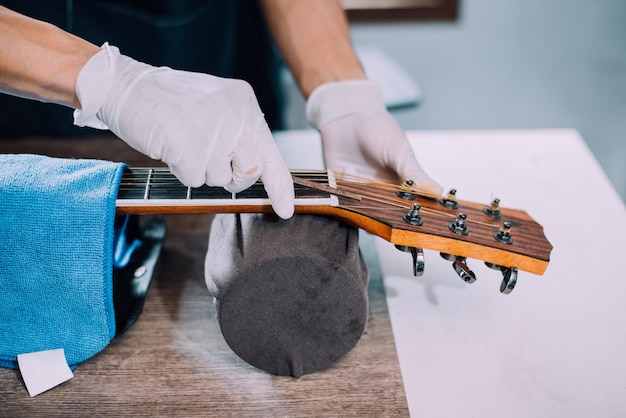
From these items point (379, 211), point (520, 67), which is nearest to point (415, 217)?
point (379, 211)

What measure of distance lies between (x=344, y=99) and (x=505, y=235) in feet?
1.52

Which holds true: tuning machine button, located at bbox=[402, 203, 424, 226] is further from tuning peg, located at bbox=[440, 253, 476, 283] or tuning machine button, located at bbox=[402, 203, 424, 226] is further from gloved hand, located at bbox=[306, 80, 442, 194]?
gloved hand, located at bbox=[306, 80, 442, 194]

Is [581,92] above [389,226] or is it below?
Result: below

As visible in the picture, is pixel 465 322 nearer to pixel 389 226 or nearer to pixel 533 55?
pixel 389 226

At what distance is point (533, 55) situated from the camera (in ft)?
7.24

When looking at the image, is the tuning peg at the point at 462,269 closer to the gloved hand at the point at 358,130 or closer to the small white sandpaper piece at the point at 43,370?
the gloved hand at the point at 358,130

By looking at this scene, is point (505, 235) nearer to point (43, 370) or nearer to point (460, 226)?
point (460, 226)

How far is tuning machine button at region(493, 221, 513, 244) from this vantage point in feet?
2.54

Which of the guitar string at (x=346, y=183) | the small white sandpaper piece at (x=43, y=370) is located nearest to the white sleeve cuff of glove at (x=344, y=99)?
the guitar string at (x=346, y=183)

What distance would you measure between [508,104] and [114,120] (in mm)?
1953

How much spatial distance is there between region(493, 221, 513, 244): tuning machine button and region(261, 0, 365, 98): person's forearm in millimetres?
516

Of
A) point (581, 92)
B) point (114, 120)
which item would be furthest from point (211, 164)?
point (581, 92)

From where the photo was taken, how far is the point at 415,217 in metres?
0.77

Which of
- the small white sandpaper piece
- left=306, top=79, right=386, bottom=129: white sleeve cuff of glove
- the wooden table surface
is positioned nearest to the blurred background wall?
left=306, top=79, right=386, bottom=129: white sleeve cuff of glove
